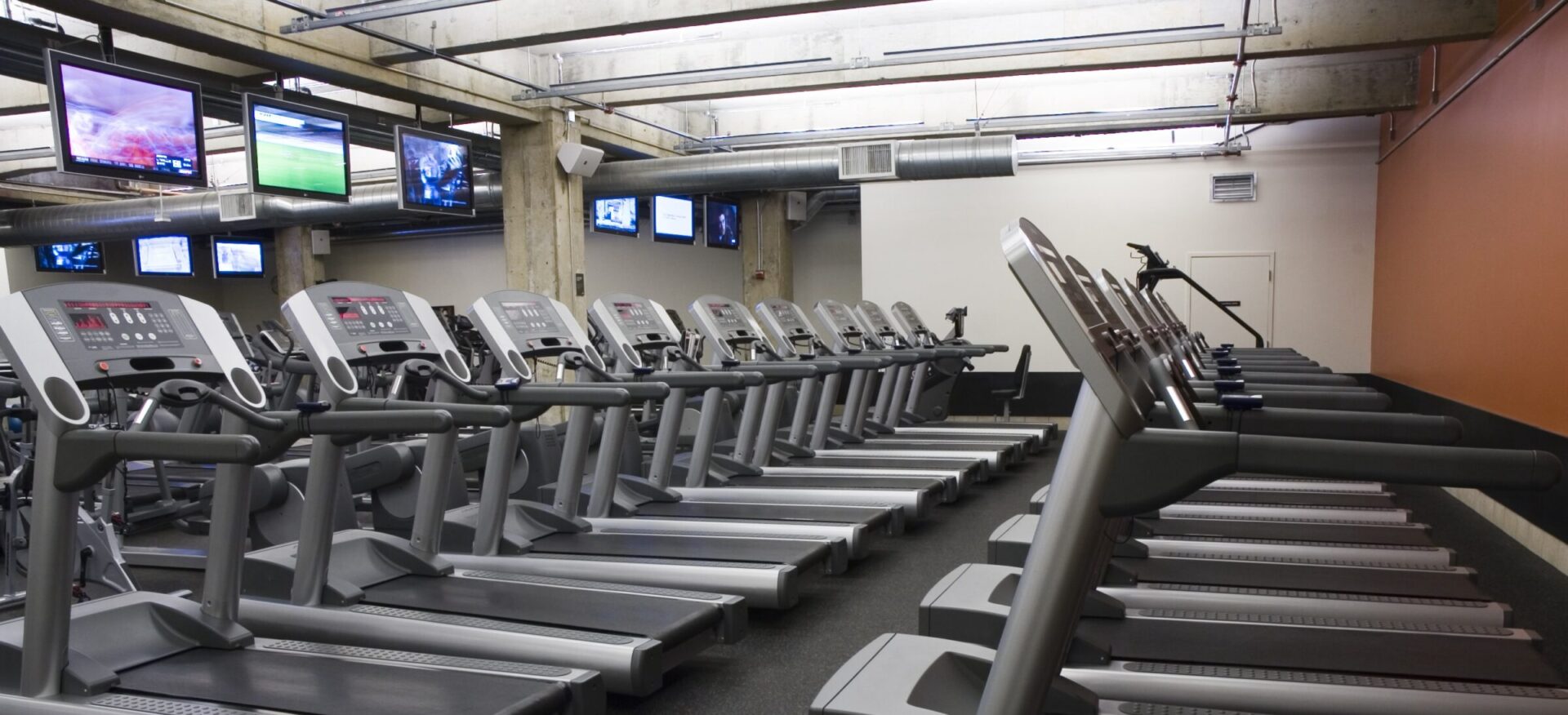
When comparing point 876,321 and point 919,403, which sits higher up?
point 876,321

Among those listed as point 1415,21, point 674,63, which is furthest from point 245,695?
point 1415,21

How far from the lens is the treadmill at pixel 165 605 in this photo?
2.46m

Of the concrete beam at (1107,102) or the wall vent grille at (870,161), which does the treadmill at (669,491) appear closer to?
the wall vent grille at (870,161)

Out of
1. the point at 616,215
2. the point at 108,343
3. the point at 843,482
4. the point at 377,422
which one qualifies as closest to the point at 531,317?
the point at 377,422

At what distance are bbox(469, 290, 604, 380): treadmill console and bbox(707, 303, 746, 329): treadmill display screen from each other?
4.87ft

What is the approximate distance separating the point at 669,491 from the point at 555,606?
1774 mm

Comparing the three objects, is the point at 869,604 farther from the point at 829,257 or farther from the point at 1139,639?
the point at 829,257

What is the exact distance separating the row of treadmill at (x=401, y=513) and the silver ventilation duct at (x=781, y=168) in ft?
9.61

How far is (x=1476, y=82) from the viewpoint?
230 inches

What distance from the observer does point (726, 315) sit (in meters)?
6.02

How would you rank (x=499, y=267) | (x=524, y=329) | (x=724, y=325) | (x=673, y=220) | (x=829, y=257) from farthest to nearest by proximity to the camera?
(x=499, y=267) < (x=829, y=257) < (x=673, y=220) < (x=724, y=325) < (x=524, y=329)

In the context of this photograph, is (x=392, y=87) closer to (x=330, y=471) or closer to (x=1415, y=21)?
(x=330, y=471)

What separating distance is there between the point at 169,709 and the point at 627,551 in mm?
1819

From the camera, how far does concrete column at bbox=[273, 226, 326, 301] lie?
13.9 metres
